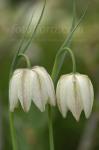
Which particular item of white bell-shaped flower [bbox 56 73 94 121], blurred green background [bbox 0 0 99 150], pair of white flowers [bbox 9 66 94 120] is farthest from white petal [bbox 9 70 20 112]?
blurred green background [bbox 0 0 99 150]

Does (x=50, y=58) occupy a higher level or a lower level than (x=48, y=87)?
lower

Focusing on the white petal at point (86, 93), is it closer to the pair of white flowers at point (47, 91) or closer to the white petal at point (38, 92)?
the pair of white flowers at point (47, 91)

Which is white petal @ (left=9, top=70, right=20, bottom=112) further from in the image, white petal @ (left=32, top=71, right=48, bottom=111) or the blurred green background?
the blurred green background

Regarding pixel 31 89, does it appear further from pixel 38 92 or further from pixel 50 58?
pixel 50 58

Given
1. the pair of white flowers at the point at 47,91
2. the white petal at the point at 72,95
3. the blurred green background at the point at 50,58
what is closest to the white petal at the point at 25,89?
the pair of white flowers at the point at 47,91

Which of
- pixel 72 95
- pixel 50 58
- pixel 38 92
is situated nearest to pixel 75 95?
pixel 72 95

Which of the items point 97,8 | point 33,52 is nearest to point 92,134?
point 33,52

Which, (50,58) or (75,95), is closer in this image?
(75,95)
